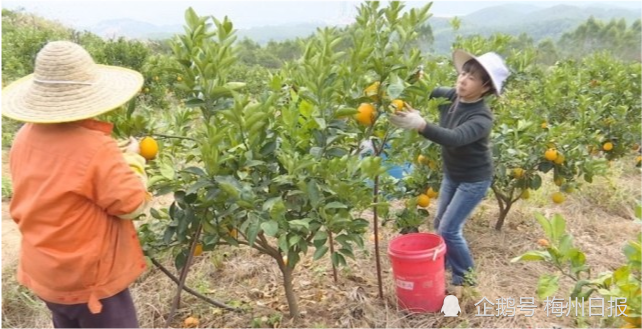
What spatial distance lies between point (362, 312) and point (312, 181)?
101 cm

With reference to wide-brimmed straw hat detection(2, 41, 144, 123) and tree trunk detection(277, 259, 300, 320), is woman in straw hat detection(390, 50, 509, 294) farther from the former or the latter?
wide-brimmed straw hat detection(2, 41, 144, 123)

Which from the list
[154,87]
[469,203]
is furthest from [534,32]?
[469,203]

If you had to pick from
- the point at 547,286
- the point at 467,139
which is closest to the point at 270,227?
the point at 547,286

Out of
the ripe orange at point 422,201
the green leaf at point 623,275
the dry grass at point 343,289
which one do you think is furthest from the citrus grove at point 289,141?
the ripe orange at point 422,201

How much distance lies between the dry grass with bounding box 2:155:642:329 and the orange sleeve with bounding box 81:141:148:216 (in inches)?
46.9

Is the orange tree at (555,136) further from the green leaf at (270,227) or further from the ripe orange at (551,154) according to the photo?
the green leaf at (270,227)

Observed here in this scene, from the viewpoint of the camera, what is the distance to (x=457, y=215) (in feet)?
9.16

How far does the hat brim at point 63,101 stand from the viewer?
1.47 m

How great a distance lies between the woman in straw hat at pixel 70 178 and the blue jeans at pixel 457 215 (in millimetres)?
1687

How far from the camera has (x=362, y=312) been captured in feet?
8.64

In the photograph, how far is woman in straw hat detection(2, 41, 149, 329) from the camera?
1483mm

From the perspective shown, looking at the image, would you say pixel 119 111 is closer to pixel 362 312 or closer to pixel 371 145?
pixel 371 145

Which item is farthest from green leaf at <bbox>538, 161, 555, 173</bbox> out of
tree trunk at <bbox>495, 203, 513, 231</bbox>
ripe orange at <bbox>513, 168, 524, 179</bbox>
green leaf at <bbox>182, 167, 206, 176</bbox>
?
green leaf at <bbox>182, 167, 206, 176</bbox>

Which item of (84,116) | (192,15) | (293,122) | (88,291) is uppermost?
(192,15)
